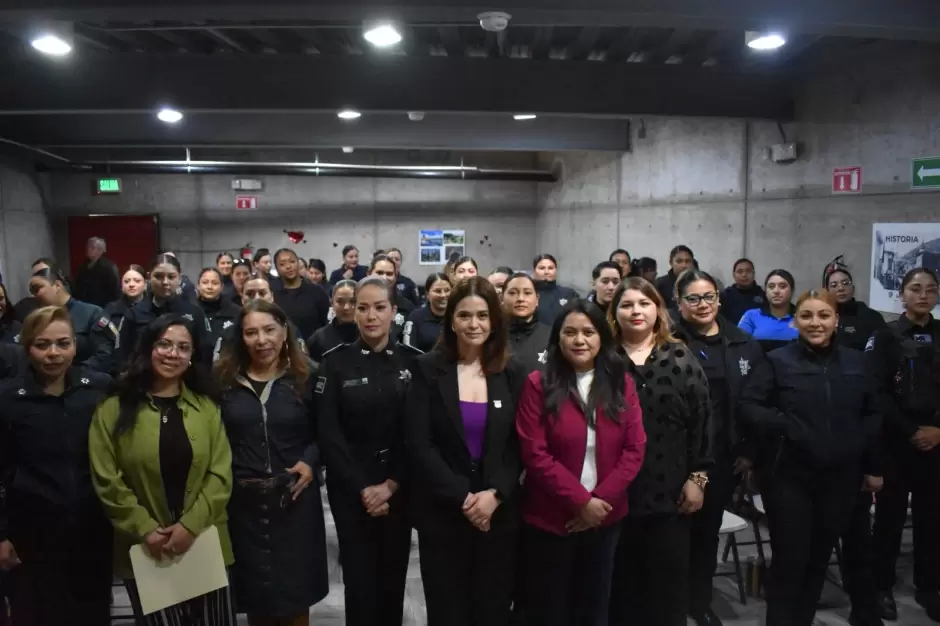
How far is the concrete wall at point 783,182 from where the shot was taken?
504cm

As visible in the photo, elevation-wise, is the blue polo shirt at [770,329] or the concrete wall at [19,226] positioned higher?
the concrete wall at [19,226]

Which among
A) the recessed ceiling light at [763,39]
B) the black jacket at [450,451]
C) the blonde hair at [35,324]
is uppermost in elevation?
the recessed ceiling light at [763,39]

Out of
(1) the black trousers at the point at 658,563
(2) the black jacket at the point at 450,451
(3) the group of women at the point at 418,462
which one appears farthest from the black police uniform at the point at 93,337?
(1) the black trousers at the point at 658,563

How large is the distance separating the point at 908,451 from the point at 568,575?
87.1 inches

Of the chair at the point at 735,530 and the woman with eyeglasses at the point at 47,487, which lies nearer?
the woman with eyeglasses at the point at 47,487

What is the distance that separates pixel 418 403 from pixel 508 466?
1.43ft

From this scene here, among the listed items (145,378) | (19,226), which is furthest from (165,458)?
(19,226)

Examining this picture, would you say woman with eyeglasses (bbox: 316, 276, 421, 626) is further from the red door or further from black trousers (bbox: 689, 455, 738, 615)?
the red door

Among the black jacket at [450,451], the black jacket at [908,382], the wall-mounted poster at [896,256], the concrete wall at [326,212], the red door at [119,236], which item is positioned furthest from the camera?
the concrete wall at [326,212]

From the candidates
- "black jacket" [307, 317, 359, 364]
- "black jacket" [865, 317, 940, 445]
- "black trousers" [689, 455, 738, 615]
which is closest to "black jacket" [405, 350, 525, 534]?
"black trousers" [689, 455, 738, 615]

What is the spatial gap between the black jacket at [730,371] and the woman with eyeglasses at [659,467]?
344 mm

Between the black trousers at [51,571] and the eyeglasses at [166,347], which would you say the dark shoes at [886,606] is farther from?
the black trousers at [51,571]

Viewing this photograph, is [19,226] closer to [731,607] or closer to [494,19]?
[494,19]

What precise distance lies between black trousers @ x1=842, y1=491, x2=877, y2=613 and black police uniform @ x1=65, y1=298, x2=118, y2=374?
168 inches
